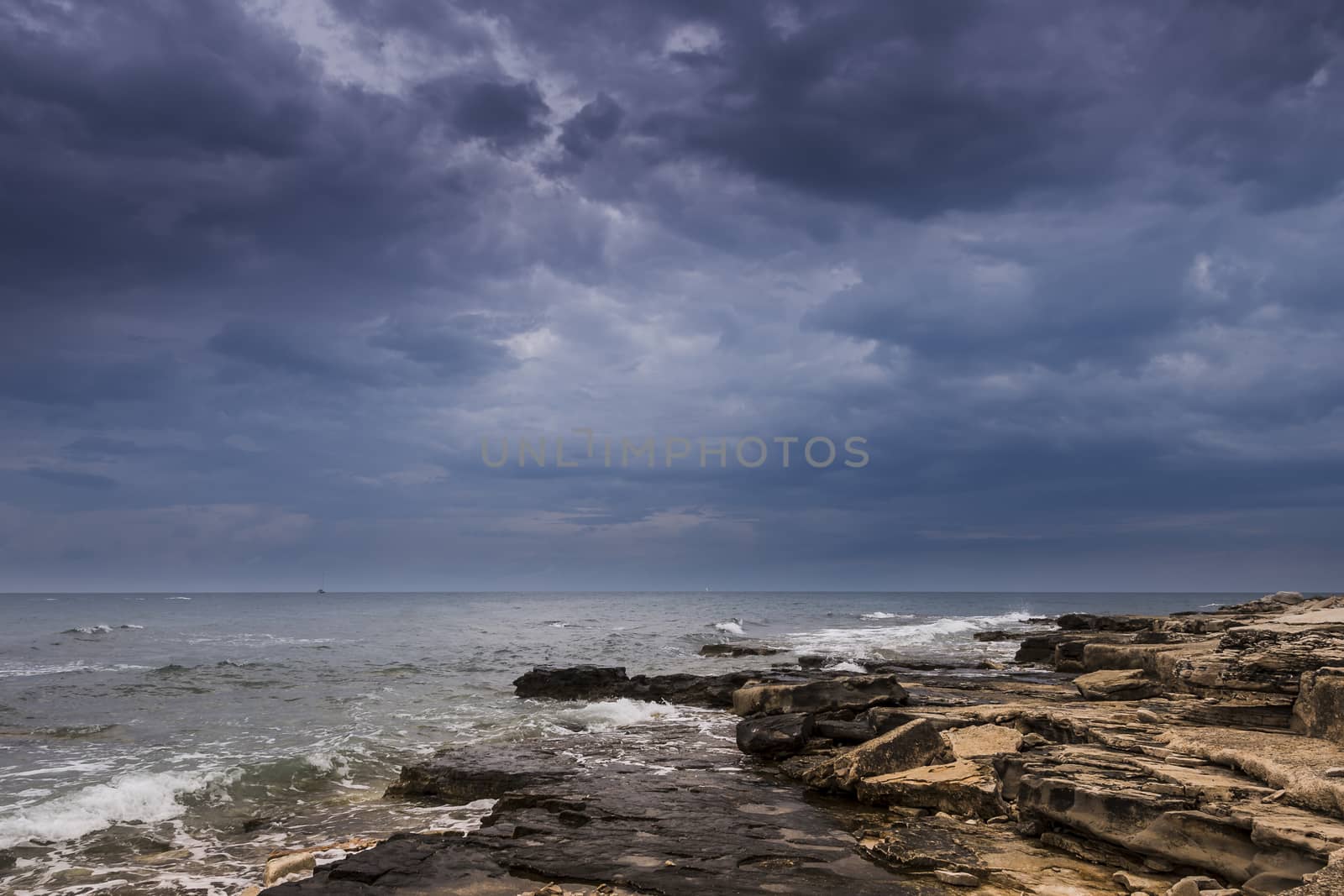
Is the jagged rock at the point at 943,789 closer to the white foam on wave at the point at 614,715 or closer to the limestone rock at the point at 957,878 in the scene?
the limestone rock at the point at 957,878

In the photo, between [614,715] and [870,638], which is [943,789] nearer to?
[614,715]

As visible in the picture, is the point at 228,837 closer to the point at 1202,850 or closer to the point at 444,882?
the point at 444,882

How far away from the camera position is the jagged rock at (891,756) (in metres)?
10.2

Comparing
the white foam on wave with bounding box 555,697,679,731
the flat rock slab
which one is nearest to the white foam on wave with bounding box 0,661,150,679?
the white foam on wave with bounding box 555,697,679,731

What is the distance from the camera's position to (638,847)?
316 inches

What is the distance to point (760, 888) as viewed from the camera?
677 cm

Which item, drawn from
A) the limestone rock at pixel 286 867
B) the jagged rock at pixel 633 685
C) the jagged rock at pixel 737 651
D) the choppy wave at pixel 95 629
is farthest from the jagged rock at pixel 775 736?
the choppy wave at pixel 95 629

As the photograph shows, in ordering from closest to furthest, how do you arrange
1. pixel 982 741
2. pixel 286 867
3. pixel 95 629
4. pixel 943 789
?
pixel 286 867
pixel 943 789
pixel 982 741
pixel 95 629

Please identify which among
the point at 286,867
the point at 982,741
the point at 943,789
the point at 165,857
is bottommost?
the point at 165,857

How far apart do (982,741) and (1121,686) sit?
6327 mm

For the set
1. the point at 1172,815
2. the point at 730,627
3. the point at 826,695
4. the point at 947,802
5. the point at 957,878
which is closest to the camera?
the point at 1172,815

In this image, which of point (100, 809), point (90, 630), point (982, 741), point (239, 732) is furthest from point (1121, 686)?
point (90, 630)

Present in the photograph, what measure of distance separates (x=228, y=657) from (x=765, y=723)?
33.5 meters

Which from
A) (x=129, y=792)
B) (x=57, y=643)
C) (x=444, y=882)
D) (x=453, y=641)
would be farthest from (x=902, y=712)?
(x=57, y=643)
